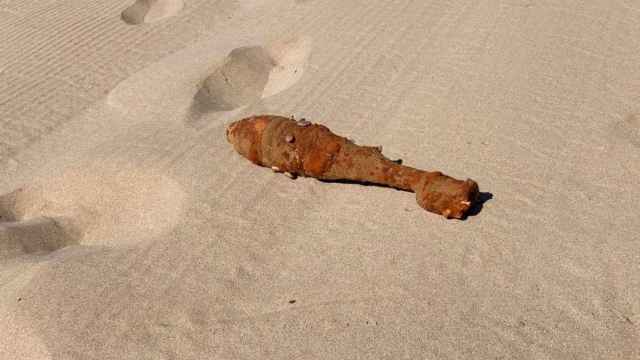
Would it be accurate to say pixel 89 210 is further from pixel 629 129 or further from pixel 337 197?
pixel 629 129

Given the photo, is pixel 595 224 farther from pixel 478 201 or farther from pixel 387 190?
pixel 387 190

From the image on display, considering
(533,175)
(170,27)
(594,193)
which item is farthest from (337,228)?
(170,27)

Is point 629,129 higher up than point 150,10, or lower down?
higher up

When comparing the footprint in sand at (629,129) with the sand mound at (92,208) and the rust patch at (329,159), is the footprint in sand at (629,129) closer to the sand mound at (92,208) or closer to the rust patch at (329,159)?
the rust patch at (329,159)

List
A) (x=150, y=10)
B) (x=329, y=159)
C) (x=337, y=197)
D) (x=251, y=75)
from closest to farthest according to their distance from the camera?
1. (x=329, y=159)
2. (x=337, y=197)
3. (x=251, y=75)
4. (x=150, y=10)

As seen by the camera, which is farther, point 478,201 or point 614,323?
point 478,201

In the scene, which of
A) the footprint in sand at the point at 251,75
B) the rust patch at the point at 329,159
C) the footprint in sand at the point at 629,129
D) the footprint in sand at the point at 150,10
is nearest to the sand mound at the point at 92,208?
the rust patch at the point at 329,159

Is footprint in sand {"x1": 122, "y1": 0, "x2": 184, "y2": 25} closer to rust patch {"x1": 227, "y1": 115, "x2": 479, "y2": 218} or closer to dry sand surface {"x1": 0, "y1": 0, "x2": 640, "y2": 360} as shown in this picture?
dry sand surface {"x1": 0, "y1": 0, "x2": 640, "y2": 360}

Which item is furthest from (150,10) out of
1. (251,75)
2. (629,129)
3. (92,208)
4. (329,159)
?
(629,129)
